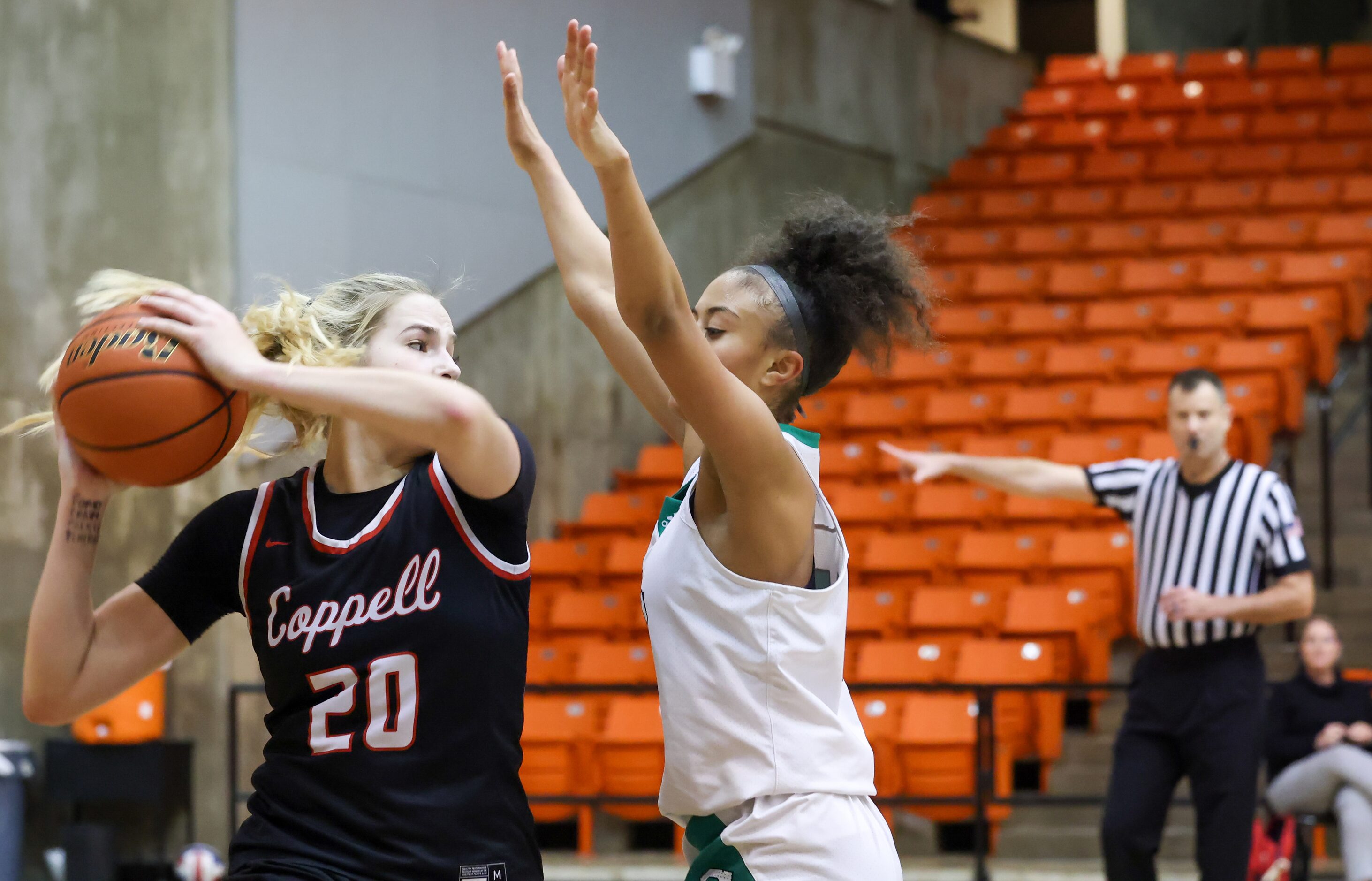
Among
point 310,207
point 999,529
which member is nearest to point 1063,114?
point 999,529

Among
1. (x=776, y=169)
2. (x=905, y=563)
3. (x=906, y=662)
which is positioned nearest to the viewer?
(x=906, y=662)

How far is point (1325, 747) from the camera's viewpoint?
232 inches

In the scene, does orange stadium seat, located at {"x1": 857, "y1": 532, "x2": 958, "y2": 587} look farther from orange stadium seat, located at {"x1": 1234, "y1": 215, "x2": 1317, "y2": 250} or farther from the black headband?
the black headband

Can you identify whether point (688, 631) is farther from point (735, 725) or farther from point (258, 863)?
point (258, 863)

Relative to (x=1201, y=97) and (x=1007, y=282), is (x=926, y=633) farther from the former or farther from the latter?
(x=1201, y=97)

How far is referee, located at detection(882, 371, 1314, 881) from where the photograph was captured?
4.62m

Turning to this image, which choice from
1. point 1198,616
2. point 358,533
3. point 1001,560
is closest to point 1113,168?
point 1001,560

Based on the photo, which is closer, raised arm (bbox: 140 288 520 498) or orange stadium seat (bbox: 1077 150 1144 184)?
raised arm (bbox: 140 288 520 498)

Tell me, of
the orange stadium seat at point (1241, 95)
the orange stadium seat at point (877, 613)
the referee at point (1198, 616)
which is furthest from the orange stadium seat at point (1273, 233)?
the referee at point (1198, 616)

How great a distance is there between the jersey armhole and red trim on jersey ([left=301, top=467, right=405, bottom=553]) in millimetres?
73

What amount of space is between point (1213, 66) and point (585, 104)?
14.6 metres

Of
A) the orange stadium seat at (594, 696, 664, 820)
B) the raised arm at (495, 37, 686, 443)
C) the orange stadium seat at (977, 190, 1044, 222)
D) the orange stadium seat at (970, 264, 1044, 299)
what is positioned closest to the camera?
the raised arm at (495, 37, 686, 443)

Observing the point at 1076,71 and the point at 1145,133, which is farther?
the point at 1076,71

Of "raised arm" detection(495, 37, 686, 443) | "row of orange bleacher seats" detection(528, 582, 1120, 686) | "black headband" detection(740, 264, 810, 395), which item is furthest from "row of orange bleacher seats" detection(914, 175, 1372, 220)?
"black headband" detection(740, 264, 810, 395)
